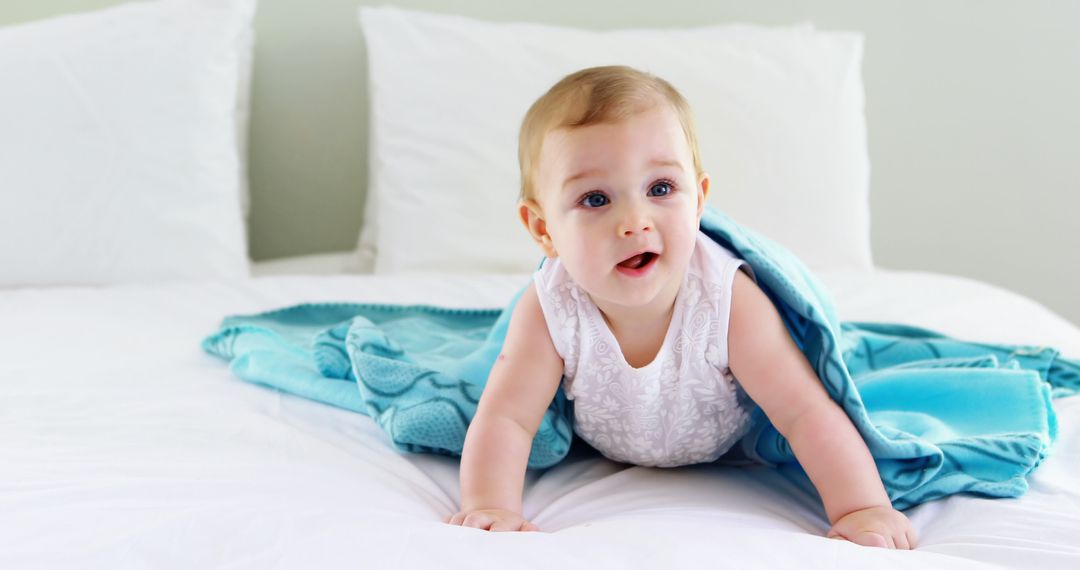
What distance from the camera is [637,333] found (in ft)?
3.46

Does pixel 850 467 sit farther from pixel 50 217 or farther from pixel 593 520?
pixel 50 217

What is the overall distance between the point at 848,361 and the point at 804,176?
0.77 m

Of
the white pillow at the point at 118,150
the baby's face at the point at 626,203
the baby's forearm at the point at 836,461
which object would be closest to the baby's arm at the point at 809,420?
the baby's forearm at the point at 836,461

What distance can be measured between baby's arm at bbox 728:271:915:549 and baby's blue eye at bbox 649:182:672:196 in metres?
0.15

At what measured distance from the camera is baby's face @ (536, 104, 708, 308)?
0.94 meters

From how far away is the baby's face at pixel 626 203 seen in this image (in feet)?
3.09

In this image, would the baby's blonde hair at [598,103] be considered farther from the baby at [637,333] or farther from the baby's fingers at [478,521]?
the baby's fingers at [478,521]

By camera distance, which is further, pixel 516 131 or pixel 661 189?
pixel 516 131

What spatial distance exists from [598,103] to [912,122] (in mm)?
1797

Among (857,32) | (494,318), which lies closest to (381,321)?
(494,318)

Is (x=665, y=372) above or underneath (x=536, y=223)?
underneath

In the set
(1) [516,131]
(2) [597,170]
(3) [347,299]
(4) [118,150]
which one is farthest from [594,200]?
(4) [118,150]

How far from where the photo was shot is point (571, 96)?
980 millimetres

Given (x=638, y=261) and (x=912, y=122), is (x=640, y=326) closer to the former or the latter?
(x=638, y=261)
